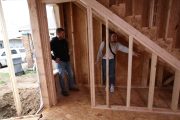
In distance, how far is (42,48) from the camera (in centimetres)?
299

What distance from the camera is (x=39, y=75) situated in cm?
312

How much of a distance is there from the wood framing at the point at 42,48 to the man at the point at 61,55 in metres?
0.43

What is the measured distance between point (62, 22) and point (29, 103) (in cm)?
204

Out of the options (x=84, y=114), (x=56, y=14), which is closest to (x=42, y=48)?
(x=56, y=14)

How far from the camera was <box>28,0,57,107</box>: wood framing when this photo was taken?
9.30ft

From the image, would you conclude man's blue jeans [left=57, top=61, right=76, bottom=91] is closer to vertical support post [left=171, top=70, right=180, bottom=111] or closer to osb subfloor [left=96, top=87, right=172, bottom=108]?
osb subfloor [left=96, top=87, right=172, bottom=108]

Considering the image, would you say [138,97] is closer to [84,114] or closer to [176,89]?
[176,89]

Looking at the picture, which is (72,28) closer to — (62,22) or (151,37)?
(62,22)

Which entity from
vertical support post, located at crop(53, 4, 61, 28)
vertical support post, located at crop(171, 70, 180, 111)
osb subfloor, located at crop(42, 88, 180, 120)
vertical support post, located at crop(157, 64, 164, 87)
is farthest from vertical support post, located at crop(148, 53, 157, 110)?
vertical support post, located at crop(53, 4, 61, 28)

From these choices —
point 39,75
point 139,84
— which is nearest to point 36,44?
point 39,75

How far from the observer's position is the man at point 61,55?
348 cm

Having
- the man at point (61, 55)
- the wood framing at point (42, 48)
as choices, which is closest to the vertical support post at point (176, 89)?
the man at point (61, 55)

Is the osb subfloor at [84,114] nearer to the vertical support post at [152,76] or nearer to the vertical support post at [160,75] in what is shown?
the vertical support post at [152,76]

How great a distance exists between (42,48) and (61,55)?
2.06 ft
